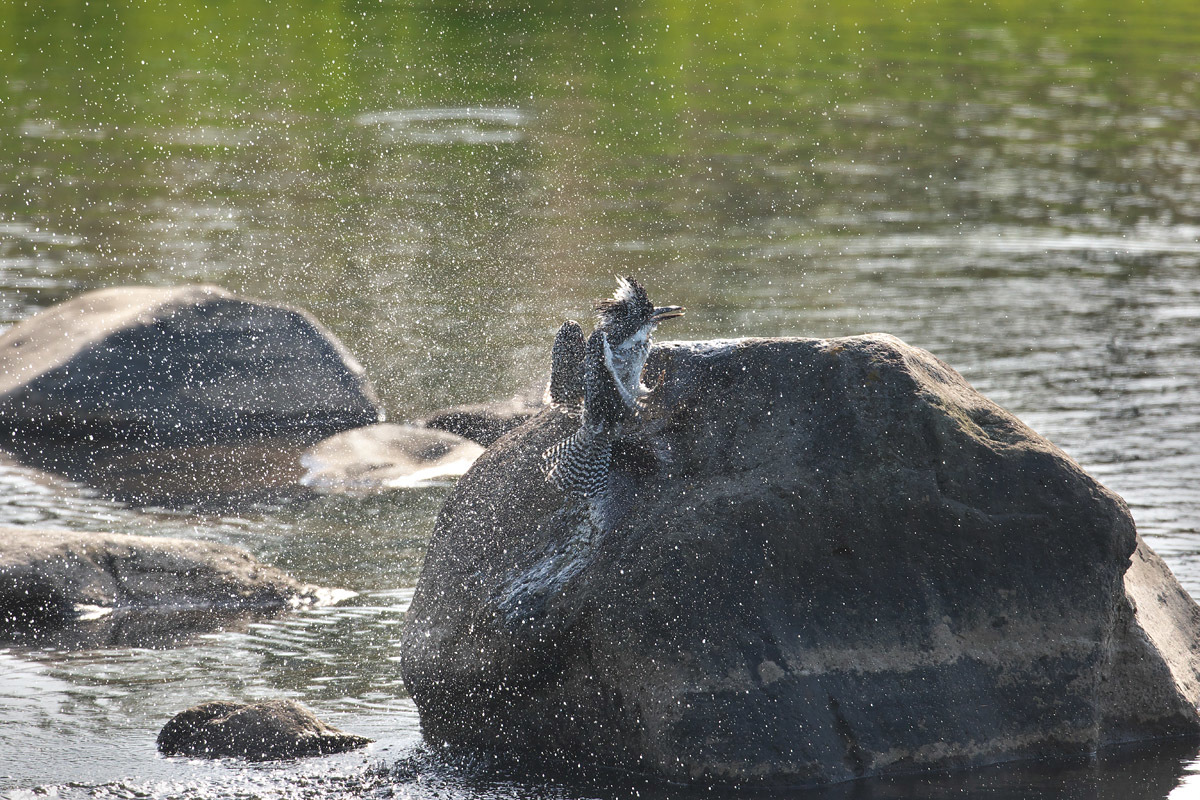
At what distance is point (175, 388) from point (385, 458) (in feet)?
7.97

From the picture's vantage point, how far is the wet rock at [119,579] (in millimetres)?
8609

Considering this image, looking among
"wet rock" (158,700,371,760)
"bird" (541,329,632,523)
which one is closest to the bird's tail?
"bird" (541,329,632,523)

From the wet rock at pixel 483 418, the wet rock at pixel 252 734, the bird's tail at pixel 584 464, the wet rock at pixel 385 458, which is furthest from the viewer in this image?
the wet rock at pixel 483 418

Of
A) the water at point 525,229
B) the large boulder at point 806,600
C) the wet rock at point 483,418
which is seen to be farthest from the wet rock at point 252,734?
the wet rock at point 483,418

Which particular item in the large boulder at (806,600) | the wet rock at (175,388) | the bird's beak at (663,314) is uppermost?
the bird's beak at (663,314)

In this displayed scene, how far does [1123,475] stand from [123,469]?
795 centimetres

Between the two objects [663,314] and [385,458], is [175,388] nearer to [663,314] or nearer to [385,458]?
[385,458]

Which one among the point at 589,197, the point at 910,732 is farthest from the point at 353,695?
the point at 589,197

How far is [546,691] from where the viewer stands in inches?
263

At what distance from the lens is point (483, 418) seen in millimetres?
12898

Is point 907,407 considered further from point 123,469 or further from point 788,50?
point 788,50

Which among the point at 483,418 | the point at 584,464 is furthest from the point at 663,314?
the point at 483,418

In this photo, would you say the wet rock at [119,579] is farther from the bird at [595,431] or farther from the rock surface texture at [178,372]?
the rock surface texture at [178,372]

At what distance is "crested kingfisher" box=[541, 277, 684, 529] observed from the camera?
6.77m
